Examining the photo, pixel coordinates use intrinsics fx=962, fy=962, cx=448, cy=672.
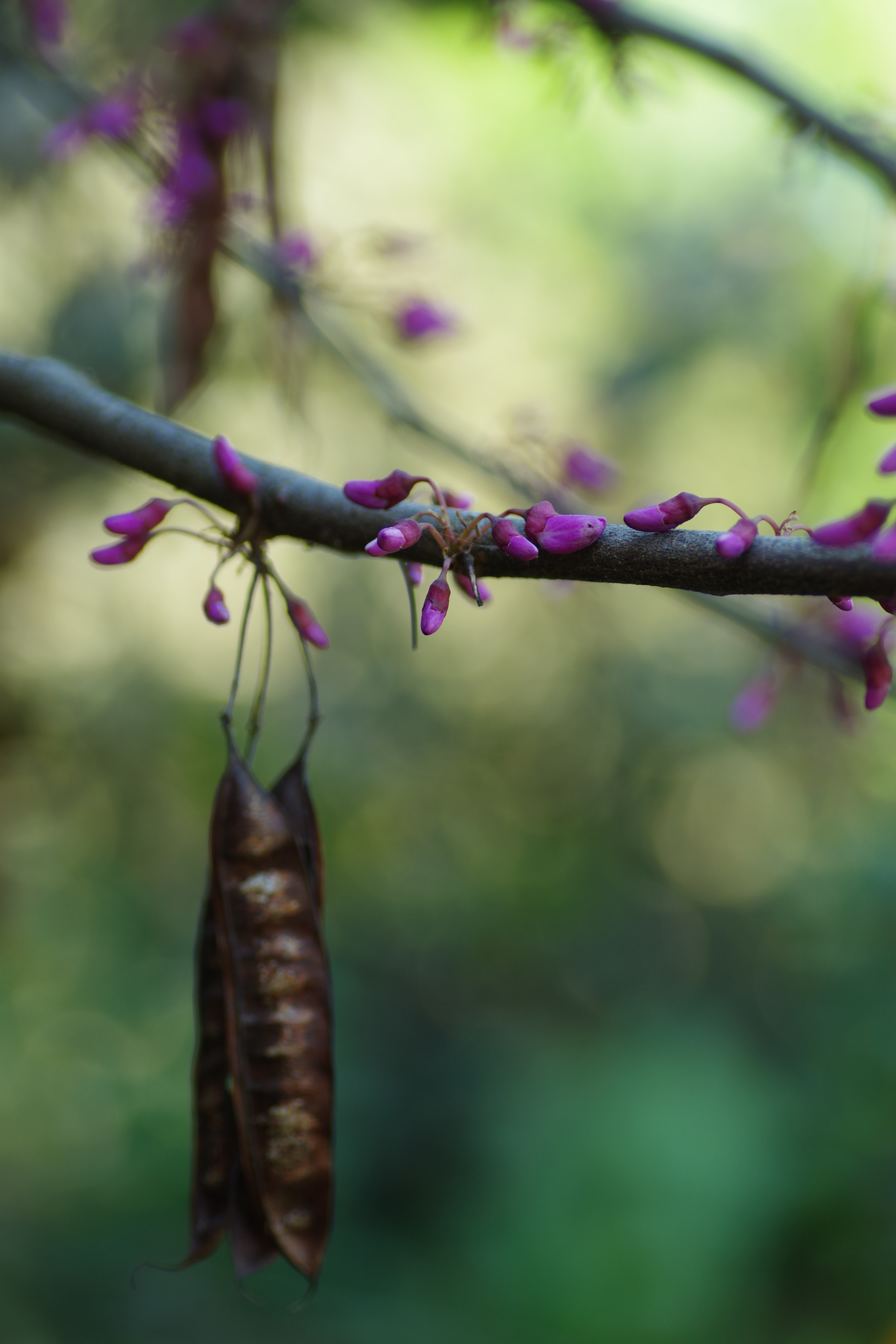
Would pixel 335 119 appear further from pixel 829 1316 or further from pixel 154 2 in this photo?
pixel 829 1316

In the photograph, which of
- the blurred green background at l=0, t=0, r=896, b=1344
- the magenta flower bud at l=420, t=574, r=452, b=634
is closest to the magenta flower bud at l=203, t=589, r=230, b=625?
the magenta flower bud at l=420, t=574, r=452, b=634

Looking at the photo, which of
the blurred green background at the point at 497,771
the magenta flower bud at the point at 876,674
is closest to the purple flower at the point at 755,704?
the blurred green background at the point at 497,771

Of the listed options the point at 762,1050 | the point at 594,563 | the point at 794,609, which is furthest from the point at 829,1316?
the point at 594,563

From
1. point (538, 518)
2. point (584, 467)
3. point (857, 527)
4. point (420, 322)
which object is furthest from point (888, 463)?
point (420, 322)

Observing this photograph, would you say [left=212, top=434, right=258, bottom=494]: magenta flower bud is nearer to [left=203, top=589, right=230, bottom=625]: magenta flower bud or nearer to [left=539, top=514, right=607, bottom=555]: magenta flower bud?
[left=203, top=589, right=230, bottom=625]: magenta flower bud

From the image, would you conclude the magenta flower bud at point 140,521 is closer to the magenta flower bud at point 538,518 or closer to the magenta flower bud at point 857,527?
the magenta flower bud at point 538,518

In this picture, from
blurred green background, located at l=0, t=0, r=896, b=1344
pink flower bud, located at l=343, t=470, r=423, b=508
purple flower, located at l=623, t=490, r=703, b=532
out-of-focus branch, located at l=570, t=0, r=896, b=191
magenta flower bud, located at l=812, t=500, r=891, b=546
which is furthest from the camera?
blurred green background, located at l=0, t=0, r=896, b=1344
